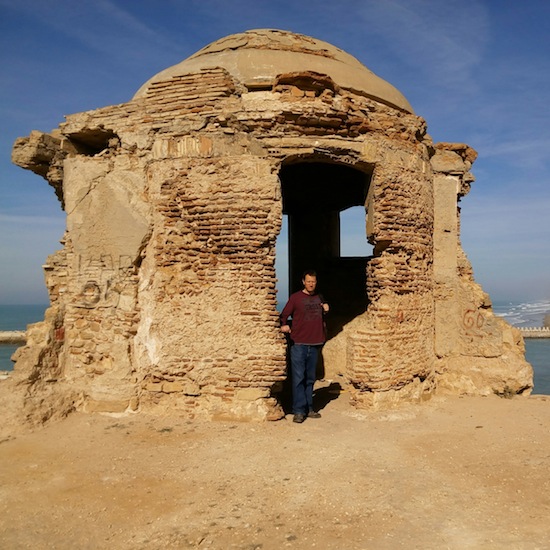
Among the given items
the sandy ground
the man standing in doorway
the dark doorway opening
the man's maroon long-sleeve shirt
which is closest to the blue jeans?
the man standing in doorway

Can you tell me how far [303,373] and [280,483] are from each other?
2039 mm

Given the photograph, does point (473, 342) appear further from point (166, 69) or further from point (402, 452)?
point (166, 69)

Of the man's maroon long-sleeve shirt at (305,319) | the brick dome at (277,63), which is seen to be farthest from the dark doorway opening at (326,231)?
the man's maroon long-sleeve shirt at (305,319)

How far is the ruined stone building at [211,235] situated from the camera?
18.5ft

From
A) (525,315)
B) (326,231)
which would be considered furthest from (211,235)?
(525,315)

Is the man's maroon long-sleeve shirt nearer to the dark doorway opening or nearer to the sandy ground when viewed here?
the sandy ground

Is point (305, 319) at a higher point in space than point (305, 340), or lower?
higher

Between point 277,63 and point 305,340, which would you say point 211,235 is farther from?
point 277,63

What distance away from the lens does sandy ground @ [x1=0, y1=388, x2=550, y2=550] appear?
308cm

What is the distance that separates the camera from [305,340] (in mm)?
5840

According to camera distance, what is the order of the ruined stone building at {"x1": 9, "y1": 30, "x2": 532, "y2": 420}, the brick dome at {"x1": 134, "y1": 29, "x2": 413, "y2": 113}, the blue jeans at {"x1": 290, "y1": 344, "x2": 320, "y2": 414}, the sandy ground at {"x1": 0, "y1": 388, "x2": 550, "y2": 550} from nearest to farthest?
the sandy ground at {"x1": 0, "y1": 388, "x2": 550, "y2": 550} < the ruined stone building at {"x1": 9, "y1": 30, "x2": 532, "y2": 420} < the blue jeans at {"x1": 290, "y1": 344, "x2": 320, "y2": 414} < the brick dome at {"x1": 134, "y1": 29, "x2": 413, "y2": 113}

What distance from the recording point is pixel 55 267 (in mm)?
6473

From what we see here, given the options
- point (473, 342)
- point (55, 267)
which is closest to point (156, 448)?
point (55, 267)

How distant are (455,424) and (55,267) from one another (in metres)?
5.47
